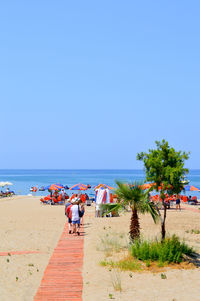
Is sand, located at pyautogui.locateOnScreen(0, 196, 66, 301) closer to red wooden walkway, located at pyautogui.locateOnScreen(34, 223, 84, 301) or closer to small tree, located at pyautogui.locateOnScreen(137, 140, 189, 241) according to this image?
red wooden walkway, located at pyautogui.locateOnScreen(34, 223, 84, 301)

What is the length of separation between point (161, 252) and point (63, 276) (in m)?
3.07

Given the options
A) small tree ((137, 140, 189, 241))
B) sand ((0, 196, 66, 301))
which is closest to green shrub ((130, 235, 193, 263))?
small tree ((137, 140, 189, 241))

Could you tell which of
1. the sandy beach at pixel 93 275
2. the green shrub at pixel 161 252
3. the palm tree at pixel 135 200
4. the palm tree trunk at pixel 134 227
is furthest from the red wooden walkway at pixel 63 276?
the palm tree at pixel 135 200

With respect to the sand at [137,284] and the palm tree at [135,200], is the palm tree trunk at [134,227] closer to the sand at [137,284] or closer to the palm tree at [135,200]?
the palm tree at [135,200]

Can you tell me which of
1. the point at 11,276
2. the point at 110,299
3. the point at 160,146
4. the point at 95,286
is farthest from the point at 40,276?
the point at 160,146

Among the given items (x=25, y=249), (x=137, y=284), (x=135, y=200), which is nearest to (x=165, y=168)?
(x=135, y=200)

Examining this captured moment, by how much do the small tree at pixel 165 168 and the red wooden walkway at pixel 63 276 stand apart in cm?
313

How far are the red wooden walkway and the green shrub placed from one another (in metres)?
1.79

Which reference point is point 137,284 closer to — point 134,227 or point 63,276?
point 63,276

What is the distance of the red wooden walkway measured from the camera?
8617 millimetres

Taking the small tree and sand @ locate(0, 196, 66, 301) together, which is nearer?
sand @ locate(0, 196, 66, 301)

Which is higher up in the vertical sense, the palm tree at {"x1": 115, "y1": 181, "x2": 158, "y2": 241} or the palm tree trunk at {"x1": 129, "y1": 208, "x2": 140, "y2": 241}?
the palm tree at {"x1": 115, "y1": 181, "x2": 158, "y2": 241}

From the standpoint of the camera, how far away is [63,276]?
1008cm

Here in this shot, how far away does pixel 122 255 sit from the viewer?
40.6ft
